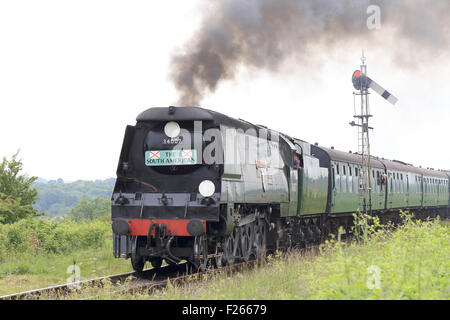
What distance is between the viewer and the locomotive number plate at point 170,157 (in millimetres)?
12102

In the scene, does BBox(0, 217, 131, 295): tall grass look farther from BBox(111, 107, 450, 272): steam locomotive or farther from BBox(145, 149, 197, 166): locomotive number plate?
BBox(145, 149, 197, 166): locomotive number plate

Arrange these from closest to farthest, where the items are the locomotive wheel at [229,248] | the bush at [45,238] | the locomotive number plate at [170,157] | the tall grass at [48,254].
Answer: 1. the locomotive number plate at [170,157]
2. the tall grass at [48,254]
3. the locomotive wheel at [229,248]
4. the bush at [45,238]

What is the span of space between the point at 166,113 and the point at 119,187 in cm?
196

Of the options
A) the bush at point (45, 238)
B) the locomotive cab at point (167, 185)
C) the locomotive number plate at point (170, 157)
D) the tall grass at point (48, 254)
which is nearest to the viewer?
the locomotive cab at point (167, 185)

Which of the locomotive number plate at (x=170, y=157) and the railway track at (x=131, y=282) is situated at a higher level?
the locomotive number plate at (x=170, y=157)

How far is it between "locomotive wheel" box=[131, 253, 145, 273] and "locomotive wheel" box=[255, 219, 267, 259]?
319 cm

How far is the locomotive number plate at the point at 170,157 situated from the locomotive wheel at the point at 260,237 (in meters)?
3.35

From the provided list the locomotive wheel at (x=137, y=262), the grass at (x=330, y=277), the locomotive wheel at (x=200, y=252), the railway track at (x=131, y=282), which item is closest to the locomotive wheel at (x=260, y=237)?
the railway track at (x=131, y=282)

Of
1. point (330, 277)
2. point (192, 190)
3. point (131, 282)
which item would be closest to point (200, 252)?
point (192, 190)

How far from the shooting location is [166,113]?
12.2m

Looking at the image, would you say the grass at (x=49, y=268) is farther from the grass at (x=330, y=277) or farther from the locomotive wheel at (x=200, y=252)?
the locomotive wheel at (x=200, y=252)

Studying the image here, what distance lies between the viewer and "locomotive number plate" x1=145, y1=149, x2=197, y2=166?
12102mm
